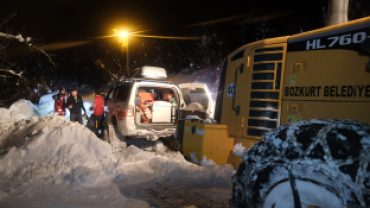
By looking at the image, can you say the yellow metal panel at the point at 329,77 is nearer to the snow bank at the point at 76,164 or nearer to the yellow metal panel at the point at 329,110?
the yellow metal panel at the point at 329,110

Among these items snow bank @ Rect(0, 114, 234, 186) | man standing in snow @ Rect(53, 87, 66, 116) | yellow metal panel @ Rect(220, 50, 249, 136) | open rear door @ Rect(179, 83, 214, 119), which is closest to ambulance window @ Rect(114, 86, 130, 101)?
open rear door @ Rect(179, 83, 214, 119)

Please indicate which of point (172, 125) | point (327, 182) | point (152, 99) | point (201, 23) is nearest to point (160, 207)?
point (327, 182)

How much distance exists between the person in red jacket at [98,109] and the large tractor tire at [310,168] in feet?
22.3

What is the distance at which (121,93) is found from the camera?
319 inches

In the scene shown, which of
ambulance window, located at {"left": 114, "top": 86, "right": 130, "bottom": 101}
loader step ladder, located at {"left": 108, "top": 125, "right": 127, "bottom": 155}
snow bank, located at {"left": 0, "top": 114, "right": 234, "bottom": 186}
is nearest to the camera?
snow bank, located at {"left": 0, "top": 114, "right": 234, "bottom": 186}

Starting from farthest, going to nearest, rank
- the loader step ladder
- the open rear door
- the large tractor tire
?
the open rear door < the loader step ladder < the large tractor tire

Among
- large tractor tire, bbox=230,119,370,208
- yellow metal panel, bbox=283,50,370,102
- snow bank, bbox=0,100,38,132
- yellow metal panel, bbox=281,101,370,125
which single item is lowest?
snow bank, bbox=0,100,38,132

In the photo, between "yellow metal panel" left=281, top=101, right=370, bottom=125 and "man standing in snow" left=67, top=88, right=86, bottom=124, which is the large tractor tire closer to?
"yellow metal panel" left=281, top=101, right=370, bottom=125

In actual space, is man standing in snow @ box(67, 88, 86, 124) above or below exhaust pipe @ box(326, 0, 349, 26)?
below

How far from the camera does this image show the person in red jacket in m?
8.45

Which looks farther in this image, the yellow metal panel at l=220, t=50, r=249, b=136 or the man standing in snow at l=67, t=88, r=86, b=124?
the man standing in snow at l=67, t=88, r=86, b=124

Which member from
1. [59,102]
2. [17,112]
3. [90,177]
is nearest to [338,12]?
[90,177]

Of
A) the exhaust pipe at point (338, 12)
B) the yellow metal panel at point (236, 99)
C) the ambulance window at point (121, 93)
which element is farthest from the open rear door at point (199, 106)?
the exhaust pipe at point (338, 12)

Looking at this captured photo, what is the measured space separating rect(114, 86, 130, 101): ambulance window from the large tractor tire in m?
5.49
